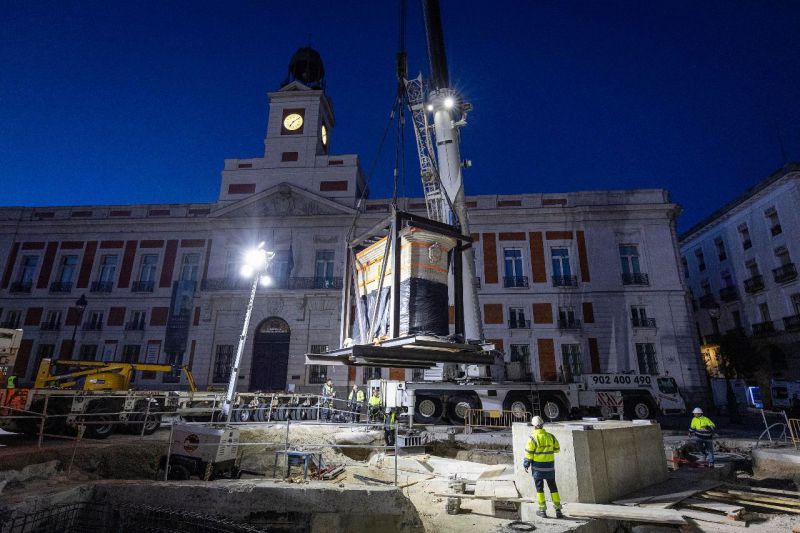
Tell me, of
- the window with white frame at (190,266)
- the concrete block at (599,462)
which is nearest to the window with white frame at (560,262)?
the concrete block at (599,462)

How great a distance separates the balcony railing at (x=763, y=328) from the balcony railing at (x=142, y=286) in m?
48.7

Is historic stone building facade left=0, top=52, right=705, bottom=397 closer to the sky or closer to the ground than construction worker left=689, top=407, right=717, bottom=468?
closer to the sky

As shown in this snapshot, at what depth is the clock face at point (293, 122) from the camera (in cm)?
3600

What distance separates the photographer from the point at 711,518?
21.7ft

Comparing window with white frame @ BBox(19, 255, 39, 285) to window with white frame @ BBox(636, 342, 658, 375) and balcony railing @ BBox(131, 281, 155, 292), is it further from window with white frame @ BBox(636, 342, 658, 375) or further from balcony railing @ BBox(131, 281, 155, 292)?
window with white frame @ BBox(636, 342, 658, 375)

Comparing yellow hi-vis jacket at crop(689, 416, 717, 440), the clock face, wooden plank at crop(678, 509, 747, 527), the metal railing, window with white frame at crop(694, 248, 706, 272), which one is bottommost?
wooden plank at crop(678, 509, 747, 527)

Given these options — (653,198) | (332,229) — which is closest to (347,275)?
(332,229)

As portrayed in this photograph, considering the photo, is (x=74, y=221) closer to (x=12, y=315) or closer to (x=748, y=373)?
(x=12, y=315)

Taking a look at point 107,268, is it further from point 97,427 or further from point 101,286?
point 97,427

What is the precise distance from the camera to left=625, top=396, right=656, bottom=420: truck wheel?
20158 millimetres

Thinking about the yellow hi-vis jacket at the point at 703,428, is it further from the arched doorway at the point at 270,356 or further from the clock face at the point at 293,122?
the clock face at the point at 293,122

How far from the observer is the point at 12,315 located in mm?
32281

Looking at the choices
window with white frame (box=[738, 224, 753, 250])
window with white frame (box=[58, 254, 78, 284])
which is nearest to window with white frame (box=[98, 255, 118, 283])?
window with white frame (box=[58, 254, 78, 284])

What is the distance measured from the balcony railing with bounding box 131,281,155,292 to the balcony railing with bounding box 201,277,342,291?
4732mm
